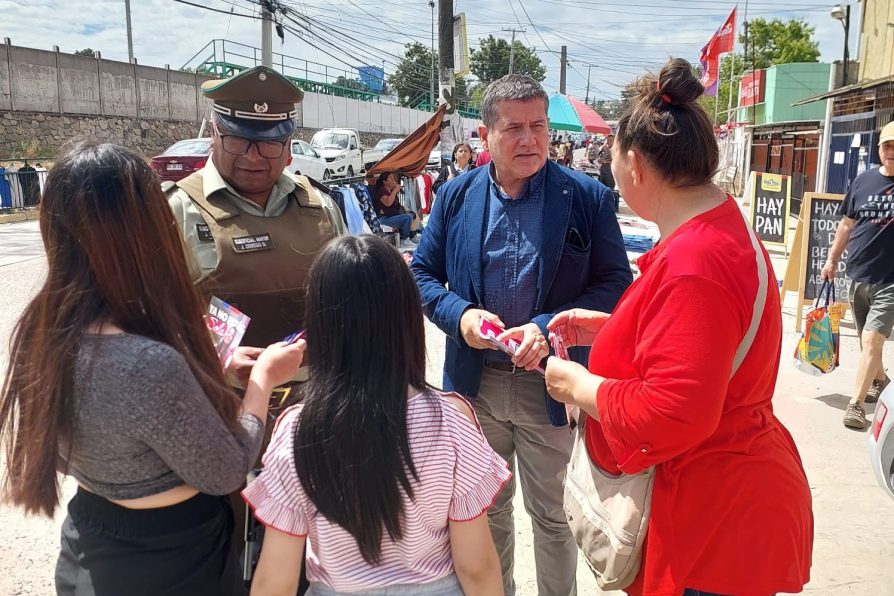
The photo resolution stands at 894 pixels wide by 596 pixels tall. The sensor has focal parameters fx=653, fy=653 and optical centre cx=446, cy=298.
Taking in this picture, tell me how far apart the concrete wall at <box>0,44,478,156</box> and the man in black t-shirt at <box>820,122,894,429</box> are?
18581mm

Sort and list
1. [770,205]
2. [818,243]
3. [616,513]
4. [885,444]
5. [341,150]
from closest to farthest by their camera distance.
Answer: [616,513] → [885,444] → [818,243] → [770,205] → [341,150]

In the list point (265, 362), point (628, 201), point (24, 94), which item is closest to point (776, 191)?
point (628, 201)

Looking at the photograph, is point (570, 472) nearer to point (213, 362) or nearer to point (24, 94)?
point (213, 362)

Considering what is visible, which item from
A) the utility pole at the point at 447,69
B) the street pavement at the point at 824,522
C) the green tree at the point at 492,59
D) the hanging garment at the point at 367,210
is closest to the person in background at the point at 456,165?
the utility pole at the point at 447,69

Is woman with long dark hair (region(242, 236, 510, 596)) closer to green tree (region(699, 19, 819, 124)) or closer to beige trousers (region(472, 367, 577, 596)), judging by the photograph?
beige trousers (region(472, 367, 577, 596))

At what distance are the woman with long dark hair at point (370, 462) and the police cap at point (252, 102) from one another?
1174 millimetres

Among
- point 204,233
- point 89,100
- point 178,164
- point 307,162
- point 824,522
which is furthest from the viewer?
point 89,100

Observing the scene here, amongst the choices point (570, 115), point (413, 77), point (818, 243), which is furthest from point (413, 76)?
point (818, 243)

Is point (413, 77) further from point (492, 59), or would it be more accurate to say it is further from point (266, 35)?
point (266, 35)

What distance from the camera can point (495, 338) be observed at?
6.83 ft

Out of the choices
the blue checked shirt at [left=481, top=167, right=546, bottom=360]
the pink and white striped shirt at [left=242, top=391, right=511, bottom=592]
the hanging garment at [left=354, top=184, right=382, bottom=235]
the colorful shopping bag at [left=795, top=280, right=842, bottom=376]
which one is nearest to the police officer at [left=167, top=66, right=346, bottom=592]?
the blue checked shirt at [left=481, top=167, right=546, bottom=360]

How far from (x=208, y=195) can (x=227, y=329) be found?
71cm

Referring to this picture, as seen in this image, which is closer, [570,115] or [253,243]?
[253,243]

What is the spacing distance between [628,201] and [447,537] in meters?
0.99
